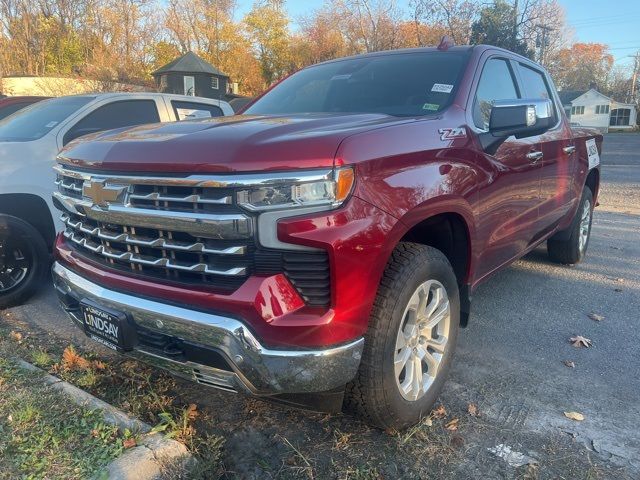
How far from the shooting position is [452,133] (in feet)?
9.33

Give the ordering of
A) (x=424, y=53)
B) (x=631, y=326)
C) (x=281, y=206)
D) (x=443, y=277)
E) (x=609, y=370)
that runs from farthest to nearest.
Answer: (x=631, y=326) → (x=424, y=53) → (x=609, y=370) → (x=443, y=277) → (x=281, y=206)

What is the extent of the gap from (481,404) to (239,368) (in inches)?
61.0

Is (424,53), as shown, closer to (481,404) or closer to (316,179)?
(316,179)

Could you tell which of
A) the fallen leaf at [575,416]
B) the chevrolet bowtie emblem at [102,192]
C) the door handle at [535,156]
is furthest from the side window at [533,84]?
the chevrolet bowtie emblem at [102,192]

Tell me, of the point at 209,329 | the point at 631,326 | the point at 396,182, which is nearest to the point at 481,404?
the point at 396,182

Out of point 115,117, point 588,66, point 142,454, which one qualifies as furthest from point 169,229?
point 588,66

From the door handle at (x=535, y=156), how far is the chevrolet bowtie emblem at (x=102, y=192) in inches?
106

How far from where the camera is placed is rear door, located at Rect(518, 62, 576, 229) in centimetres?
410

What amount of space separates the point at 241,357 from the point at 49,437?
1.10 m

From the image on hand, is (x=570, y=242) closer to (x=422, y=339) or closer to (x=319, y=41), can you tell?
(x=422, y=339)

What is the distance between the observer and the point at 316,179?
2.05m

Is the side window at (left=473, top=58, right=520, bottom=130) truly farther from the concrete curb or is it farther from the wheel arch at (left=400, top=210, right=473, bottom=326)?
the concrete curb

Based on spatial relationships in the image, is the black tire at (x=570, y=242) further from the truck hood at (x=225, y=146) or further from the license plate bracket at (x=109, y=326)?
the license plate bracket at (x=109, y=326)

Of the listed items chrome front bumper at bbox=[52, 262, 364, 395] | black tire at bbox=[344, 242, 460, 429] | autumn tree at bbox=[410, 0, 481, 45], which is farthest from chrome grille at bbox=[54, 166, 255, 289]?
autumn tree at bbox=[410, 0, 481, 45]
